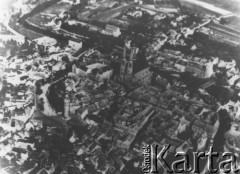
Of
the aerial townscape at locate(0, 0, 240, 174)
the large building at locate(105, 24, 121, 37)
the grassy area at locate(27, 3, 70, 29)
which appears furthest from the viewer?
the grassy area at locate(27, 3, 70, 29)

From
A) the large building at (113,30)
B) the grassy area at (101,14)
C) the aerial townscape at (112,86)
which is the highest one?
the grassy area at (101,14)

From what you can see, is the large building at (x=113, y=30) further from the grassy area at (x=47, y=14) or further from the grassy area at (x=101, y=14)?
the grassy area at (x=47, y=14)

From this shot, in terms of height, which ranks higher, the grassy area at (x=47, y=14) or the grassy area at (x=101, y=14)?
the grassy area at (x=101, y=14)

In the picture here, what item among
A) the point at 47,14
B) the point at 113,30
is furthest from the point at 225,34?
the point at 47,14

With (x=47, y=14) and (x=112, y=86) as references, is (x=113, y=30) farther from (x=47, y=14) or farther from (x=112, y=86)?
(x=47, y=14)

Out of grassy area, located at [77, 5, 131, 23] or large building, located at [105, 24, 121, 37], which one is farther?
grassy area, located at [77, 5, 131, 23]

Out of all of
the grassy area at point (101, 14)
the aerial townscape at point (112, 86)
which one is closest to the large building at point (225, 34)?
the aerial townscape at point (112, 86)

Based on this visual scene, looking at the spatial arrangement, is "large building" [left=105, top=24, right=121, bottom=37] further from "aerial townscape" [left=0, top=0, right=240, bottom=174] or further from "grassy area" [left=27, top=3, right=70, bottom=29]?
"grassy area" [left=27, top=3, right=70, bottom=29]

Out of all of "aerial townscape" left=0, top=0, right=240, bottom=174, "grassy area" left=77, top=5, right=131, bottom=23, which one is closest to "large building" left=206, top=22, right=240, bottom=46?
"aerial townscape" left=0, top=0, right=240, bottom=174
